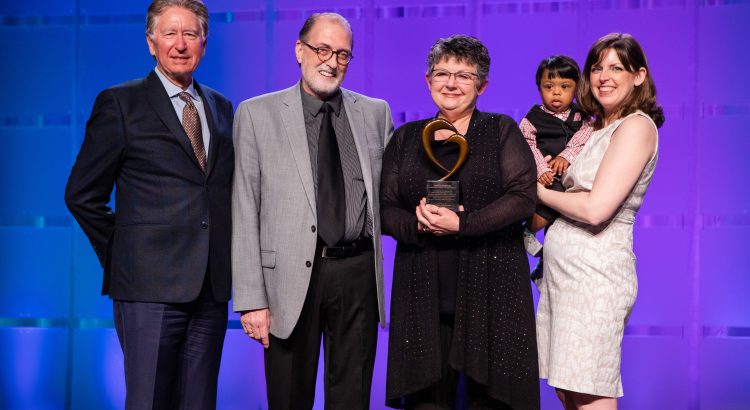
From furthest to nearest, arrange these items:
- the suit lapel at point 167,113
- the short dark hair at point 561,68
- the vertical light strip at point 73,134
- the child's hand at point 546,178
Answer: the vertical light strip at point 73,134, the short dark hair at point 561,68, the child's hand at point 546,178, the suit lapel at point 167,113

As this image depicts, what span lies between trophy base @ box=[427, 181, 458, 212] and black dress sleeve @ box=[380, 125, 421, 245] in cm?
13

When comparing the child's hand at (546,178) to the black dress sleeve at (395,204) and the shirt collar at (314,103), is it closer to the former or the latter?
the black dress sleeve at (395,204)

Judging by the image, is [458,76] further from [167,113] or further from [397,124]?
[397,124]

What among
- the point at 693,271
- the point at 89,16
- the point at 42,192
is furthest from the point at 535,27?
the point at 42,192

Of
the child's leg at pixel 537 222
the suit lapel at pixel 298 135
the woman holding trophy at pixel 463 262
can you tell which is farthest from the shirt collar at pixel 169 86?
the child's leg at pixel 537 222

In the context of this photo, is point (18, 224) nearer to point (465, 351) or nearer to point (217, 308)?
point (217, 308)

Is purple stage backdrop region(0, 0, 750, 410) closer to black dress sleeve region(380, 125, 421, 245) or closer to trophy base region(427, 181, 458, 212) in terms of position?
black dress sleeve region(380, 125, 421, 245)

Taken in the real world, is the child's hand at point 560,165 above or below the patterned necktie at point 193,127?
below

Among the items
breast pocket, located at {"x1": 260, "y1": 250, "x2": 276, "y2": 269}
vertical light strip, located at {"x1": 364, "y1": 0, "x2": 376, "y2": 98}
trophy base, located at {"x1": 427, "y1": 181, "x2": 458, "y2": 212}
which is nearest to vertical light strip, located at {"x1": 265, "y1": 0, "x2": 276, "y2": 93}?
vertical light strip, located at {"x1": 364, "y1": 0, "x2": 376, "y2": 98}

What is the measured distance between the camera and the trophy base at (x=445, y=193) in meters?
2.37

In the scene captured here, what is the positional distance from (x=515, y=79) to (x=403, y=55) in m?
0.63

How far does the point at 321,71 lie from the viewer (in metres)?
2.60

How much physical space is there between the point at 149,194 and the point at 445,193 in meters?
0.97

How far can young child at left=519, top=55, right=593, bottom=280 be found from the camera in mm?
2665
